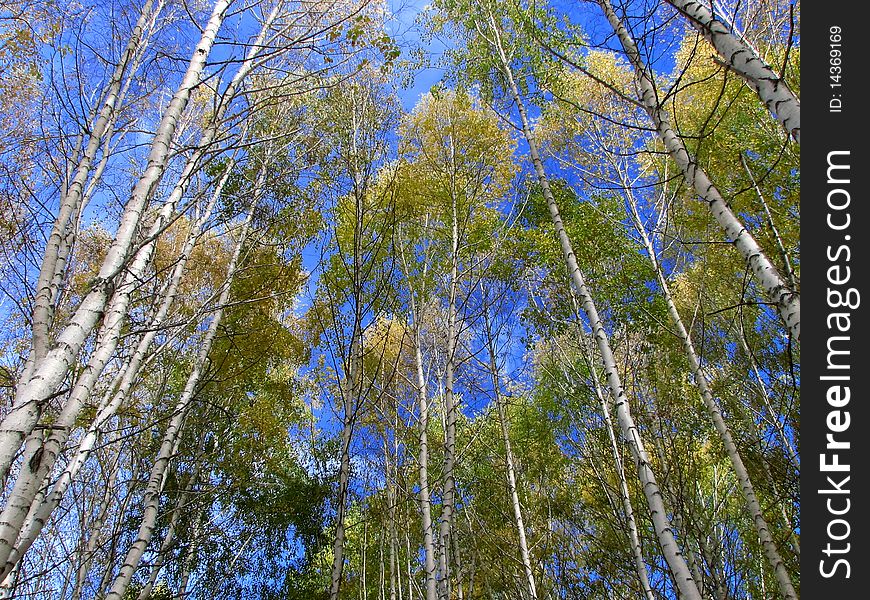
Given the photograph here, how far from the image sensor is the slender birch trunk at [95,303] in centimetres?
163

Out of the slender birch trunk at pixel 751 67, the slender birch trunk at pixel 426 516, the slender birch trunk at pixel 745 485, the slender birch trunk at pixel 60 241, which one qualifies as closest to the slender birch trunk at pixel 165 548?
the slender birch trunk at pixel 60 241

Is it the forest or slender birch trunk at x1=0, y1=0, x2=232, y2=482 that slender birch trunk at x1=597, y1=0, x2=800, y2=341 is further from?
slender birch trunk at x1=0, y1=0, x2=232, y2=482

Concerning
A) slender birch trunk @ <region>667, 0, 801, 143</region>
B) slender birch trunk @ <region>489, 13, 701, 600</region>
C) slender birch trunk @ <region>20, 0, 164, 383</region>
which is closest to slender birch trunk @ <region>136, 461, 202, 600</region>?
slender birch trunk @ <region>20, 0, 164, 383</region>

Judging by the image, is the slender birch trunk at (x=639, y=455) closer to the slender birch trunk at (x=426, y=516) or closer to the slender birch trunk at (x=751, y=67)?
the slender birch trunk at (x=751, y=67)

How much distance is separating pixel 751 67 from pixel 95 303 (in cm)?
282

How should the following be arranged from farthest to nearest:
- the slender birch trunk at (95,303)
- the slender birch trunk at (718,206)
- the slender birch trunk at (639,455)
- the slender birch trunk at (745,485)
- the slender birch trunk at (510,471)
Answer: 1. the slender birch trunk at (510,471)
2. the slender birch trunk at (745,485)
3. the slender birch trunk at (639,455)
4. the slender birch trunk at (718,206)
5. the slender birch trunk at (95,303)

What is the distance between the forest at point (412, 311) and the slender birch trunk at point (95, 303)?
0.01 meters

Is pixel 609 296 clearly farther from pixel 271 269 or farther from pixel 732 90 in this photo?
pixel 271 269

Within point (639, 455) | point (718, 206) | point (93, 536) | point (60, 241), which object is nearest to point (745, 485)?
point (639, 455)

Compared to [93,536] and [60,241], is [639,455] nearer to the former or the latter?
[60,241]

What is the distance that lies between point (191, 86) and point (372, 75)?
2485 millimetres

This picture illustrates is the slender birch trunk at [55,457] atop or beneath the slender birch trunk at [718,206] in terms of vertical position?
beneath

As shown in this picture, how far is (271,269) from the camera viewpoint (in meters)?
6.84

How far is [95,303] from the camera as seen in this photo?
1.94 m
